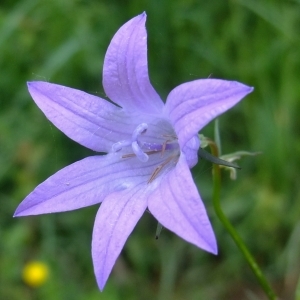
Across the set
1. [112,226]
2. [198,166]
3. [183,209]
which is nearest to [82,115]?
[112,226]

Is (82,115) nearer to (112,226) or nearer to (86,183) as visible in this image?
(86,183)

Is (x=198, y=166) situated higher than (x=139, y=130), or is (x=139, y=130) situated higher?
(x=139, y=130)

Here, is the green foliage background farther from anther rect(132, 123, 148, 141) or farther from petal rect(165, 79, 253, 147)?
petal rect(165, 79, 253, 147)

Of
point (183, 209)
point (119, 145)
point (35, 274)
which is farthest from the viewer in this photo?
point (35, 274)

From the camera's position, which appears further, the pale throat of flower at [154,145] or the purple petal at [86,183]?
the pale throat of flower at [154,145]

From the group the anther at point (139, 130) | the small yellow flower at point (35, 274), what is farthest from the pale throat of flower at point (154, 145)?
the small yellow flower at point (35, 274)

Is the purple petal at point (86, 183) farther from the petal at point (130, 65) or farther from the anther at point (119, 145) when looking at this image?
the petal at point (130, 65)

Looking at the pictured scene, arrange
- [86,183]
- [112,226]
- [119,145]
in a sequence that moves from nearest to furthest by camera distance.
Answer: [112,226]
[86,183]
[119,145]

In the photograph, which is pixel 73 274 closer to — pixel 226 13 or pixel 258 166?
pixel 258 166
